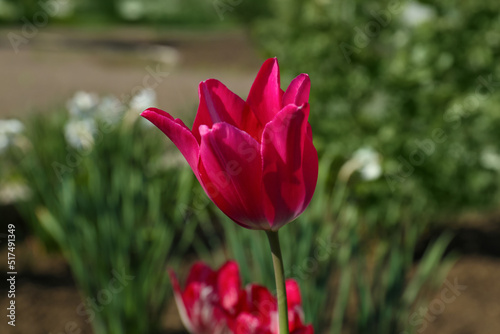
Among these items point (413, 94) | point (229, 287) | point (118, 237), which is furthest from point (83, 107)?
point (229, 287)

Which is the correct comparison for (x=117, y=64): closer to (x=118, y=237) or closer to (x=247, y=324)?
(x=118, y=237)

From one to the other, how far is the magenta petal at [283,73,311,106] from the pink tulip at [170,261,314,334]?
29cm

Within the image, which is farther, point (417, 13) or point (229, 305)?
point (417, 13)

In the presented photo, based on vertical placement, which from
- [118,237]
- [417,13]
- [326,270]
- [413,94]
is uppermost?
[417,13]

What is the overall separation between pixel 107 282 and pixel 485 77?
2.00 m

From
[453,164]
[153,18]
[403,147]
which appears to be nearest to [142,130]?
[403,147]

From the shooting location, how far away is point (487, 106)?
3109 mm

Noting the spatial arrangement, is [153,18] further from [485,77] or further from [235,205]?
[235,205]

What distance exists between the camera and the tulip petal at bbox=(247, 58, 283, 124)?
0.65 m

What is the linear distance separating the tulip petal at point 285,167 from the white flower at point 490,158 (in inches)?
113

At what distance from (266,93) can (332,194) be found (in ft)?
8.40

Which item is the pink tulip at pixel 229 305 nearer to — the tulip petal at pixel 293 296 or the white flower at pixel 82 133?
the tulip petal at pixel 293 296

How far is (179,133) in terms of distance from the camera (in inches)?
24.0

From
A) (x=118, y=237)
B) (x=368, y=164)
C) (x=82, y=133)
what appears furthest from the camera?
(x=82, y=133)
